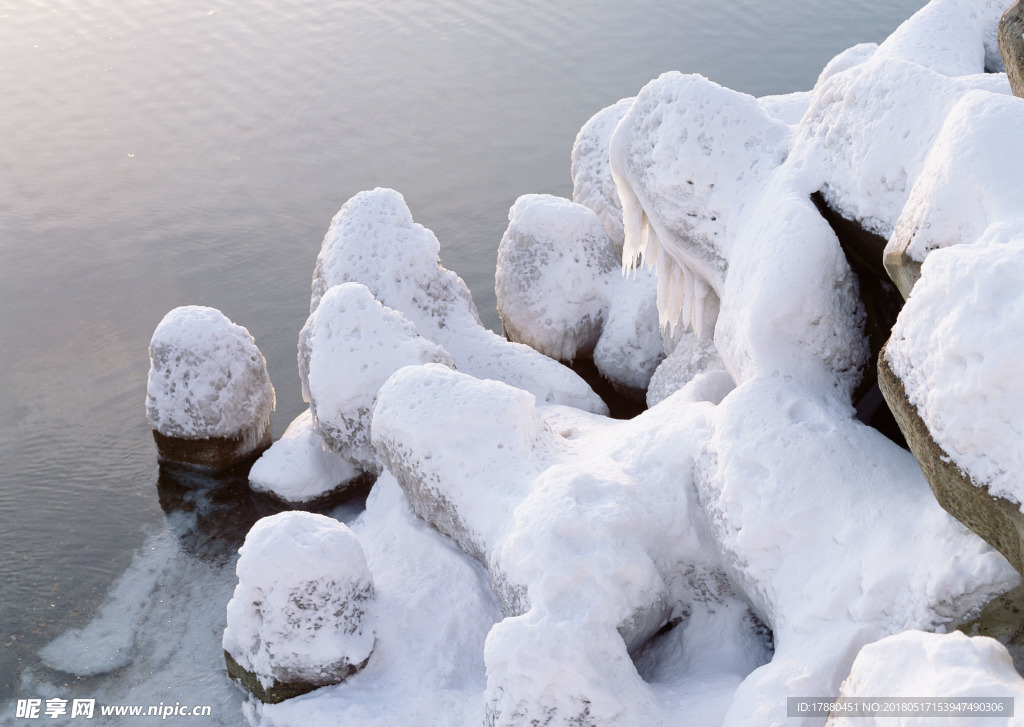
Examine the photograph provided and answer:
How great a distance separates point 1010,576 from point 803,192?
2432 mm

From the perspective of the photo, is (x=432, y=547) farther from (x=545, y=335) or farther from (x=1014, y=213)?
(x=1014, y=213)

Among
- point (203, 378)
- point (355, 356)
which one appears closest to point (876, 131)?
point (355, 356)

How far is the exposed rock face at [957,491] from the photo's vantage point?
3.64 metres

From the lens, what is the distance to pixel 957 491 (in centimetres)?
386

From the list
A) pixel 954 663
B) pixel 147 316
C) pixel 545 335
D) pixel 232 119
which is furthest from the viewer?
pixel 232 119

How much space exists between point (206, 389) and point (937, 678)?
251 inches

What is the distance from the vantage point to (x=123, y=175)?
1388 cm

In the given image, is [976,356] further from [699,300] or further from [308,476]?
[308,476]

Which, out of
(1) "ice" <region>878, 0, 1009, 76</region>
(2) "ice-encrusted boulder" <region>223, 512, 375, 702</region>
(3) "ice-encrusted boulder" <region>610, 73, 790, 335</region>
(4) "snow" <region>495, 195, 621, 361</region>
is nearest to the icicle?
(3) "ice-encrusted boulder" <region>610, 73, 790, 335</region>

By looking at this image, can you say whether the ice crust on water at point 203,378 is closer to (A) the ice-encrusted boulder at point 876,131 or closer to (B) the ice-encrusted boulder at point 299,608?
(B) the ice-encrusted boulder at point 299,608

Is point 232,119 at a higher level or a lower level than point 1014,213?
lower

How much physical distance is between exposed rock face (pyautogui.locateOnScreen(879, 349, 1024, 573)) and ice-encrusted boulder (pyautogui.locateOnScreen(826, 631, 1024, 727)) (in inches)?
17.6

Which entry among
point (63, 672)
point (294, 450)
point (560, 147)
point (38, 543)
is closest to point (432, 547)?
point (294, 450)

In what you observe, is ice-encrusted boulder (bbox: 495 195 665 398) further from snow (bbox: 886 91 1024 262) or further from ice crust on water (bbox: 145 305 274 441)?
snow (bbox: 886 91 1024 262)
